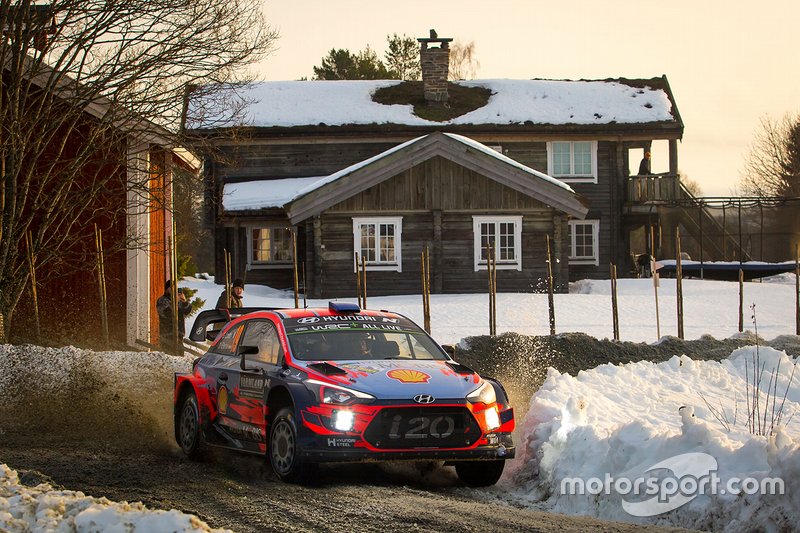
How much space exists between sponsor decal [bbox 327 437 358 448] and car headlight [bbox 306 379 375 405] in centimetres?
29

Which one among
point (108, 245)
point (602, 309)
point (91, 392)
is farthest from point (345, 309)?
point (602, 309)

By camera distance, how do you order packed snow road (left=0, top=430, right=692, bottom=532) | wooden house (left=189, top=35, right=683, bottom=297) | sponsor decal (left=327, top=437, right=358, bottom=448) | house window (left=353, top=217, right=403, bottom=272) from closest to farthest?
packed snow road (left=0, top=430, right=692, bottom=532), sponsor decal (left=327, top=437, right=358, bottom=448), wooden house (left=189, top=35, right=683, bottom=297), house window (left=353, top=217, right=403, bottom=272)

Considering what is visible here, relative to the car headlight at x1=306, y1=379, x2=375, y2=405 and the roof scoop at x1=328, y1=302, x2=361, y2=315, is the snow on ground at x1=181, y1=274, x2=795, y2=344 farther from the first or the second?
the car headlight at x1=306, y1=379, x2=375, y2=405

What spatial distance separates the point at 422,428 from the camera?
916cm

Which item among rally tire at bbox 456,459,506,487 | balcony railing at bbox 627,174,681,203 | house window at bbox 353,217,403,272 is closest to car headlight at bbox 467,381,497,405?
rally tire at bbox 456,459,506,487

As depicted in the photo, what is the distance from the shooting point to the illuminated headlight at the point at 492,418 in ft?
31.0

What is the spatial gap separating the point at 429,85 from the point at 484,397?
33338mm

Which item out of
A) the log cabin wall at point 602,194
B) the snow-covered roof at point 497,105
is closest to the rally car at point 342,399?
the snow-covered roof at point 497,105

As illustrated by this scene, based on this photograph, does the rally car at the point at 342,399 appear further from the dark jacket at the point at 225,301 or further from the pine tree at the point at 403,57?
the pine tree at the point at 403,57

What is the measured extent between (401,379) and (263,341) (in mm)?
1857

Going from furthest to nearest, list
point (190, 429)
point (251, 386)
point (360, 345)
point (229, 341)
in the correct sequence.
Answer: point (229, 341) → point (190, 429) → point (360, 345) → point (251, 386)

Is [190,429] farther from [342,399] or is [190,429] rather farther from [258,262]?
[258,262]

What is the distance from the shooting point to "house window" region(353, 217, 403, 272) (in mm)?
34188

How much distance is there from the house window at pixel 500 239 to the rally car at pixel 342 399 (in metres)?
23.4
